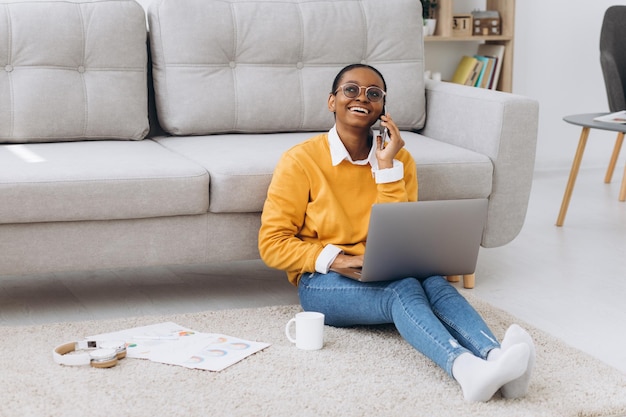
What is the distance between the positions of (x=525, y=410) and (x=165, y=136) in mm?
1682

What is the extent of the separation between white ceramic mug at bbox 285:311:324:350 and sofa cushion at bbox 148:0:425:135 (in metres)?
1.02

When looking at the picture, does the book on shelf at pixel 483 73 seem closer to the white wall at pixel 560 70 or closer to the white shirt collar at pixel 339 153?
the white wall at pixel 560 70

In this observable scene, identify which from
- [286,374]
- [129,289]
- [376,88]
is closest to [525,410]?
[286,374]

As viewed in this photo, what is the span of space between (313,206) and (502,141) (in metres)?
0.73

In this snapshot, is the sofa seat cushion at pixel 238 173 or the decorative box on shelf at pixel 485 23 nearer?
the sofa seat cushion at pixel 238 173

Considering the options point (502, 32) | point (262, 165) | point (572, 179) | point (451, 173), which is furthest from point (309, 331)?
point (502, 32)

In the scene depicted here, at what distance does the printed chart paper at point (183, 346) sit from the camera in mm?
2166

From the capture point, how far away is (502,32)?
4.61 metres

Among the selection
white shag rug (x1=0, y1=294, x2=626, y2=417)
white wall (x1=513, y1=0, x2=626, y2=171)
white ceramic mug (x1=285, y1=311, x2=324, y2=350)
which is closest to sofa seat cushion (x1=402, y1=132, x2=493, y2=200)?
white shag rug (x1=0, y1=294, x2=626, y2=417)

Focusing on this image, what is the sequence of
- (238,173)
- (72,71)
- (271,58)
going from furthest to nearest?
(271,58) < (72,71) < (238,173)

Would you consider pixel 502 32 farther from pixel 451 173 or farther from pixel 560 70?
pixel 451 173

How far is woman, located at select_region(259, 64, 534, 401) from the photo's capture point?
7.51 ft

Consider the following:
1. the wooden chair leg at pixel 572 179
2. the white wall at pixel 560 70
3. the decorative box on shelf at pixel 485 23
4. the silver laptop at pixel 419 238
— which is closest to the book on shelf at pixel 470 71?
the decorative box on shelf at pixel 485 23

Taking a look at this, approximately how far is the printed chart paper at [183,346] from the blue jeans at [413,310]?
8.2 inches
